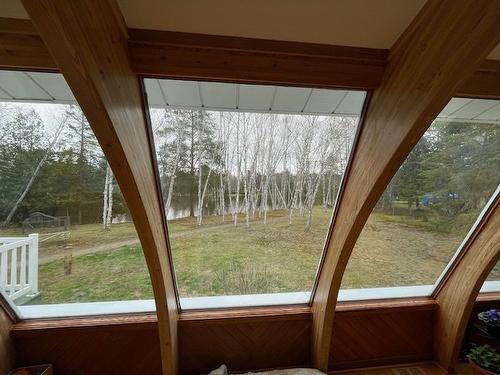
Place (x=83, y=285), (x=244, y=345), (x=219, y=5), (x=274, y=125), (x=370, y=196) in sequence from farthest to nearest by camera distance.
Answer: (x=244, y=345), (x=83, y=285), (x=274, y=125), (x=370, y=196), (x=219, y=5)

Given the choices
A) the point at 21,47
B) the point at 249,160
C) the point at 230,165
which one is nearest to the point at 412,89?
the point at 249,160

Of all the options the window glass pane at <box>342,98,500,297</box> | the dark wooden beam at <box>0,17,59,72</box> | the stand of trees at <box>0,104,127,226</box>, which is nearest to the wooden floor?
the window glass pane at <box>342,98,500,297</box>

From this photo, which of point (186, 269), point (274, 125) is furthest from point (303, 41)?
point (186, 269)

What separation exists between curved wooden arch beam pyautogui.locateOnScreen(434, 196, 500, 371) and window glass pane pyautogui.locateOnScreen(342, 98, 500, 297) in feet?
0.42

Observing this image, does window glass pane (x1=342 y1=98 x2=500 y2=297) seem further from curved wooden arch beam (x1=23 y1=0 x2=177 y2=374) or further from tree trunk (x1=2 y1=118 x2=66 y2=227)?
tree trunk (x1=2 y1=118 x2=66 y2=227)

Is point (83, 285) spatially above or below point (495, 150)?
below

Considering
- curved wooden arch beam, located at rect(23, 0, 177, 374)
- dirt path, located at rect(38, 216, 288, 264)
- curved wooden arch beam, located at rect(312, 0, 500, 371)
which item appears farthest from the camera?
dirt path, located at rect(38, 216, 288, 264)

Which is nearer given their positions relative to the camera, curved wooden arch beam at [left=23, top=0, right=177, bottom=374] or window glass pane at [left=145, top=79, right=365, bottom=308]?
curved wooden arch beam at [left=23, top=0, right=177, bottom=374]

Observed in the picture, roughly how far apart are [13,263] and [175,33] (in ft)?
7.71

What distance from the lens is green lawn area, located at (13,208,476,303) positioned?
2180mm

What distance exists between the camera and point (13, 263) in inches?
81.0

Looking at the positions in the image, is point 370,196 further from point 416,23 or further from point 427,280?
point 427,280

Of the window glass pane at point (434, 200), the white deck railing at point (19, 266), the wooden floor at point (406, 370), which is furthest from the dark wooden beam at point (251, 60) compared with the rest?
→ the wooden floor at point (406, 370)

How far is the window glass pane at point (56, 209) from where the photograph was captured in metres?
1.60
